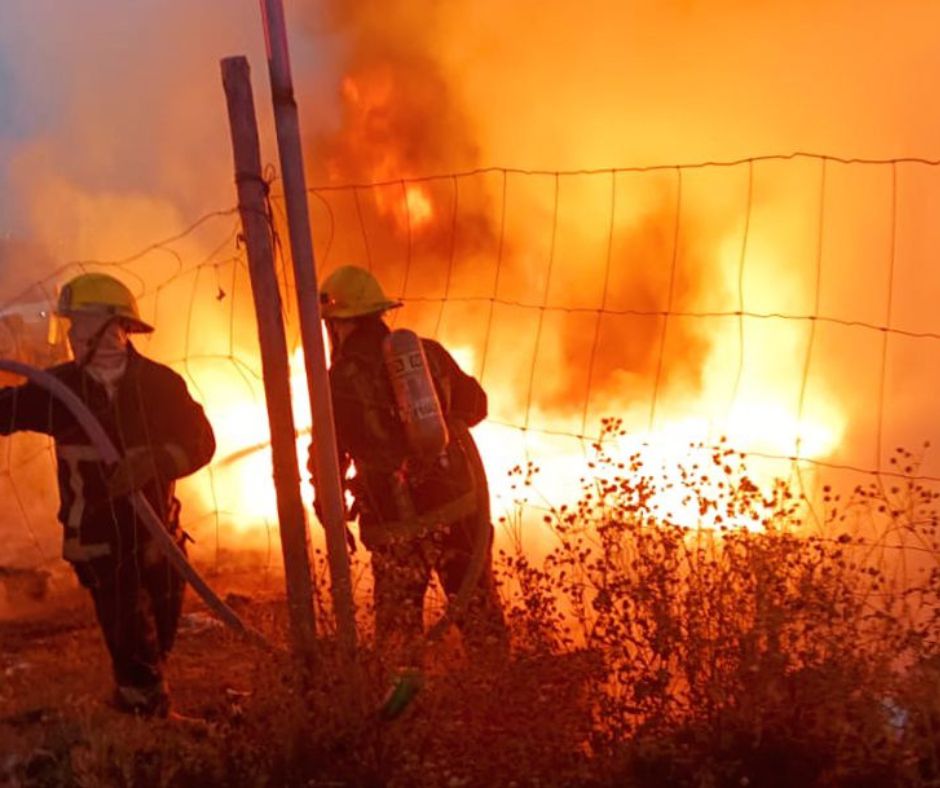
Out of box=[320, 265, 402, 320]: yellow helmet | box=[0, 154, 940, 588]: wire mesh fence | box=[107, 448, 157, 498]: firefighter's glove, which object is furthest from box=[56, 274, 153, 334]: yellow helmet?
box=[0, 154, 940, 588]: wire mesh fence

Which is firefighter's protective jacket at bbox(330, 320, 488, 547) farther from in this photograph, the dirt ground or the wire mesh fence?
the wire mesh fence

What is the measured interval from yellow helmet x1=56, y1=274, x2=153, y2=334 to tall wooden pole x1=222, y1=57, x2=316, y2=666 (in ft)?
1.68

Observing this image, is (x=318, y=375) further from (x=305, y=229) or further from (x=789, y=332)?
(x=789, y=332)

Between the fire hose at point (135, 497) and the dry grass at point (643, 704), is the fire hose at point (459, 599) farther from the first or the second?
the fire hose at point (135, 497)

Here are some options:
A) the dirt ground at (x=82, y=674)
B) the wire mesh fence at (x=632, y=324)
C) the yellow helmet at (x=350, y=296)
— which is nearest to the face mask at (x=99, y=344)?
the yellow helmet at (x=350, y=296)

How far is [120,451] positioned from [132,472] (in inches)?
5.5

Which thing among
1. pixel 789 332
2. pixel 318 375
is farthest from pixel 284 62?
pixel 789 332

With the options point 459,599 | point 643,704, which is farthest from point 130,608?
point 643,704

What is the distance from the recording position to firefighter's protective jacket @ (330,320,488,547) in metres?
4.02

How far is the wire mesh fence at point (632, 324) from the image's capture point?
25.2 ft

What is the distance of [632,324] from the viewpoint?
480 inches

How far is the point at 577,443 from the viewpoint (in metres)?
8.25

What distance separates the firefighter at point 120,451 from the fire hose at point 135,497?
0.24 feet

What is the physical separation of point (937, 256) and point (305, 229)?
→ 8.30 meters
